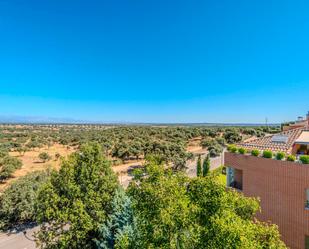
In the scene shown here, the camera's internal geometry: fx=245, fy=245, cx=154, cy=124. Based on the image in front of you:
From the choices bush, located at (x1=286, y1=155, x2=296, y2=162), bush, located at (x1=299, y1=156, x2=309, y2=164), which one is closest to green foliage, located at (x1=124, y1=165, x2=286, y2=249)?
bush, located at (x1=299, y1=156, x2=309, y2=164)

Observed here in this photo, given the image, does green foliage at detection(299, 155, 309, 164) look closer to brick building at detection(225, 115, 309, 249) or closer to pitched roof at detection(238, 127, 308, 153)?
brick building at detection(225, 115, 309, 249)

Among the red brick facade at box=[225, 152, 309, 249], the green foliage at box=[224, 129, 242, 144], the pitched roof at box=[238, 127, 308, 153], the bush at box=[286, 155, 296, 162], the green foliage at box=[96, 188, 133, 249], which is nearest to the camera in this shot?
the red brick facade at box=[225, 152, 309, 249]

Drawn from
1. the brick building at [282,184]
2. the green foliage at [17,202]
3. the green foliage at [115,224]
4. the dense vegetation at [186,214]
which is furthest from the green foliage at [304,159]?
the green foliage at [17,202]

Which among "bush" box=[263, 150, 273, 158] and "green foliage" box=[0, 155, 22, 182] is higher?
"bush" box=[263, 150, 273, 158]

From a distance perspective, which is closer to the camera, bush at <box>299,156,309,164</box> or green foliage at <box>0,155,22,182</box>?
bush at <box>299,156,309,164</box>

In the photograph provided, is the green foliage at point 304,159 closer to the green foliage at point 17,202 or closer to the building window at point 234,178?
the building window at point 234,178

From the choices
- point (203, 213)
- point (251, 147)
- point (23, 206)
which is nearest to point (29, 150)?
point (23, 206)
